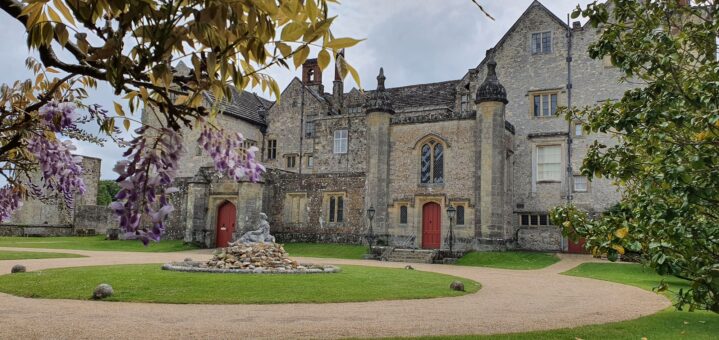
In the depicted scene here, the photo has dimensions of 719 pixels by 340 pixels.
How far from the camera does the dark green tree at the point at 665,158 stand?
482cm

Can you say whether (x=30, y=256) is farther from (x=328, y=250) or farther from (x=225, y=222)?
(x=328, y=250)

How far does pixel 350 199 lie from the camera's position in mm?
34375

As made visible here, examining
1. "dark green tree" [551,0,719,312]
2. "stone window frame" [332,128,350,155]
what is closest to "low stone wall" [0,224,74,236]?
"stone window frame" [332,128,350,155]

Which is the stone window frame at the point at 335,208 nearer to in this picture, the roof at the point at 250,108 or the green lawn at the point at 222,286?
the roof at the point at 250,108

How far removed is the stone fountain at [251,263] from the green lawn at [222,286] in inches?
36.7

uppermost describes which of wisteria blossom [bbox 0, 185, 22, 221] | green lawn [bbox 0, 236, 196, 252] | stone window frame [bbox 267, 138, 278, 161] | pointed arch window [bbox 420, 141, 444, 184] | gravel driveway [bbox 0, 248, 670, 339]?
stone window frame [bbox 267, 138, 278, 161]

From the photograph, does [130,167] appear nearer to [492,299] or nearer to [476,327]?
[476,327]

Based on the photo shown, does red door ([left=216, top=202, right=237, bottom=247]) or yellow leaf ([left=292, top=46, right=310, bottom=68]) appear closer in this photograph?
yellow leaf ([left=292, top=46, right=310, bottom=68])

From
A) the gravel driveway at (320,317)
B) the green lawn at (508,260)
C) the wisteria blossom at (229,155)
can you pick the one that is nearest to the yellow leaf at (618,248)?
the gravel driveway at (320,317)

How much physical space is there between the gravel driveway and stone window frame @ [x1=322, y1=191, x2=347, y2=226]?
19.4 metres

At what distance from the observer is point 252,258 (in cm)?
2030

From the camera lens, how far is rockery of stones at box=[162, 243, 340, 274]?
1914 cm

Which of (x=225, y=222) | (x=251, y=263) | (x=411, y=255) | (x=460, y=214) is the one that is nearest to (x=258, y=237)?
(x=251, y=263)

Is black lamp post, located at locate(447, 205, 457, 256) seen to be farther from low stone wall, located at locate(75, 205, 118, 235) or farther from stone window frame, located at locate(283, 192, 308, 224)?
low stone wall, located at locate(75, 205, 118, 235)
